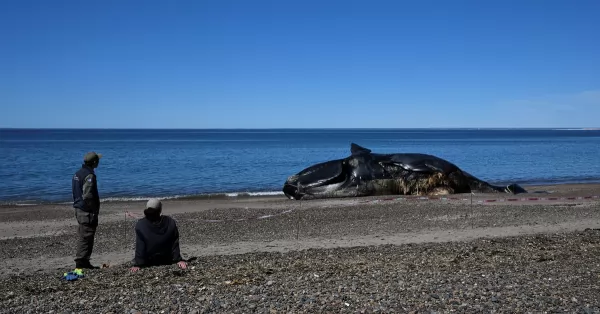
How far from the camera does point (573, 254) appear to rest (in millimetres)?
11352

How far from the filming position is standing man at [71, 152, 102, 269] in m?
11.0

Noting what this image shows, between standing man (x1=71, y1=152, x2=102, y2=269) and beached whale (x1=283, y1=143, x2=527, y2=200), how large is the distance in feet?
51.1

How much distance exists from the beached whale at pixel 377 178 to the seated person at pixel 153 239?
15533 millimetres

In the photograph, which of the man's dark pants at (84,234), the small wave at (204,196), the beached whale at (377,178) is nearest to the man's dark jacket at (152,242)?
the man's dark pants at (84,234)

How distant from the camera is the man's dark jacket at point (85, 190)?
11008 mm

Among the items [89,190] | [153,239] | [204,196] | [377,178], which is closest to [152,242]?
[153,239]

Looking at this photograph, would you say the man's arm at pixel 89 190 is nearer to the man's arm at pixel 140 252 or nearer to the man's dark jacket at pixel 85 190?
the man's dark jacket at pixel 85 190

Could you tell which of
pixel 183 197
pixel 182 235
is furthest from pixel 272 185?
pixel 182 235

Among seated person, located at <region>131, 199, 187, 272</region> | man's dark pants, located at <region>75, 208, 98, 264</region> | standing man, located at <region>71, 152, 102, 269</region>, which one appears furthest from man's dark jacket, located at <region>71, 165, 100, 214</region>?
seated person, located at <region>131, 199, 187, 272</region>

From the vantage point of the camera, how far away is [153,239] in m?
10.8

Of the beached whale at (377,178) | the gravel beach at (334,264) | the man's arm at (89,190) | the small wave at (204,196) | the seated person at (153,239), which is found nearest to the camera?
the gravel beach at (334,264)

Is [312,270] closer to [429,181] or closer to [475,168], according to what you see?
[429,181]

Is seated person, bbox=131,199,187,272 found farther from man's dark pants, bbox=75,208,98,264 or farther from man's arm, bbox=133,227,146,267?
man's dark pants, bbox=75,208,98,264

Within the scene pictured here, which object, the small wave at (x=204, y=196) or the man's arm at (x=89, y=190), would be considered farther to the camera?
the small wave at (x=204, y=196)
